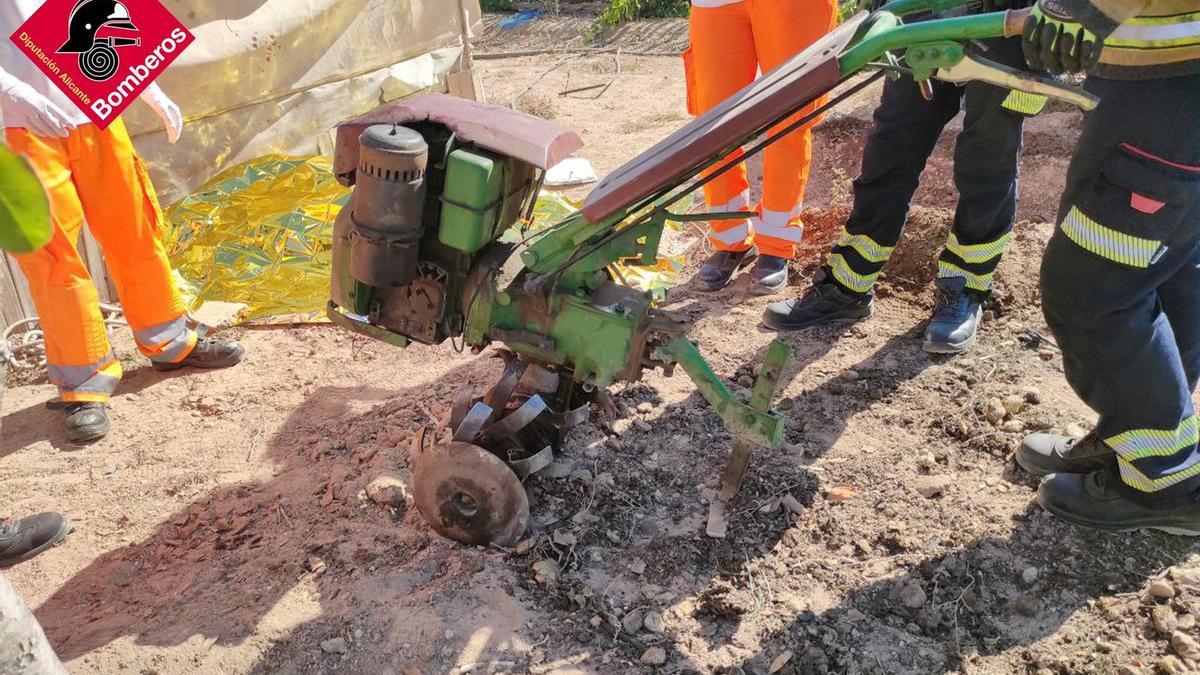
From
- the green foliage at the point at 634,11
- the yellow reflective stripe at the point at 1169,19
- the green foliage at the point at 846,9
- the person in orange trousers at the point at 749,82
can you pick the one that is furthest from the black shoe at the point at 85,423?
the green foliage at the point at 634,11

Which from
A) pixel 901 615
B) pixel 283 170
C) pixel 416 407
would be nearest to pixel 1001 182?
pixel 901 615

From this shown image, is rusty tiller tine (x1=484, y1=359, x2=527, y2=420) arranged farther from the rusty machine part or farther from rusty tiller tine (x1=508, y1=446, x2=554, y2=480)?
rusty tiller tine (x1=508, y1=446, x2=554, y2=480)

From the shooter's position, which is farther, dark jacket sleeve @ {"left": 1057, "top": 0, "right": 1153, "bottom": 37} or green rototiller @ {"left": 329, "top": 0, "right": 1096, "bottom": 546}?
green rototiller @ {"left": 329, "top": 0, "right": 1096, "bottom": 546}

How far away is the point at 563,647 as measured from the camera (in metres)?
2.35

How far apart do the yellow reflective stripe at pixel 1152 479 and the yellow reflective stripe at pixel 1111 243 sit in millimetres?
604

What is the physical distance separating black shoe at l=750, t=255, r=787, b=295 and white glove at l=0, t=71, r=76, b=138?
2.82 m

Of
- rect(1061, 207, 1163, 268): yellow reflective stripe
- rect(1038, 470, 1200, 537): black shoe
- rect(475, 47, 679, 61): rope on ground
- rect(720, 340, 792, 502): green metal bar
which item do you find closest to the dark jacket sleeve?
rect(1061, 207, 1163, 268): yellow reflective stripe

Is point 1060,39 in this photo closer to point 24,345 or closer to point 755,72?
point 755,72

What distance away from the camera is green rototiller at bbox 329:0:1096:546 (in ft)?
7.36

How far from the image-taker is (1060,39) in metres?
2.02

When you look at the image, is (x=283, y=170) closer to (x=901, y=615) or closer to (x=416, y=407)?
(x=416, y=407)

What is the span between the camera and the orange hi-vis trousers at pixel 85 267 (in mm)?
3346

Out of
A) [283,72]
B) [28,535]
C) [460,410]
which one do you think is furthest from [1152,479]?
[283,72]

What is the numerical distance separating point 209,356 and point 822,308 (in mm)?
2637
